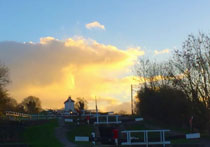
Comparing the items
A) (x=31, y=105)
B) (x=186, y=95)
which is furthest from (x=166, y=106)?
(x=31, y=105)

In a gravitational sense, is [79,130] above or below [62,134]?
above

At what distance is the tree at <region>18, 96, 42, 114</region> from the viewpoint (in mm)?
97562

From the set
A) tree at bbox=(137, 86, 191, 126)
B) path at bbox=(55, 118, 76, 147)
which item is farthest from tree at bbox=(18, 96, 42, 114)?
path at bbox=(55, 118, 76, 147)

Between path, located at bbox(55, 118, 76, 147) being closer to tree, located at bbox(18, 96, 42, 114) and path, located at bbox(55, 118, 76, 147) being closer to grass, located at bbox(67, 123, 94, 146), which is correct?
grass, located at bbox(67, 123, 94, 146)

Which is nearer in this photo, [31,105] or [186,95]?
[186,95]

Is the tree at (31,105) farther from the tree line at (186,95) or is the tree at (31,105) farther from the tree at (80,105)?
the tree line at (186,95)

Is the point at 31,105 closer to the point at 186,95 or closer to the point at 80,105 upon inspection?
the point at 80,105

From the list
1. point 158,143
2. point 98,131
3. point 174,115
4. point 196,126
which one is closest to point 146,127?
point 196,126

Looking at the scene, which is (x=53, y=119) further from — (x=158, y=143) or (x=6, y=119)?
(x=158, y=143)

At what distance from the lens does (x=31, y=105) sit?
10019 centimetres

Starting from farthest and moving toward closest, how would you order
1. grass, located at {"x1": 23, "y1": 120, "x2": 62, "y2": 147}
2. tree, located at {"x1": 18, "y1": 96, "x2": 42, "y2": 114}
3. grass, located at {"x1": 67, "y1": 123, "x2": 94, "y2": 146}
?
tree, located at {"x1": 18, "y1": 96, "x2": 42, "y2": 114}, grass, located at {"x1": 67, "y1": 123, "x2": 94, "y2": 146}, grass, located at {"x1": 23, "y1": 120, "x2": 62, "y2": 147}

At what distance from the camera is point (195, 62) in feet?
122

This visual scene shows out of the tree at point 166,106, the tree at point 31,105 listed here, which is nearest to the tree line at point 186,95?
the tree at point 166,106

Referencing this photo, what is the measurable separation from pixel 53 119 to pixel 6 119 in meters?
5.81
